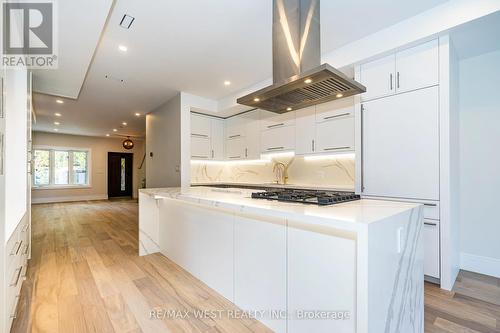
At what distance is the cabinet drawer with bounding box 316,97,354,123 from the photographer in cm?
303

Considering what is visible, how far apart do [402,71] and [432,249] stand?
1.80 meters

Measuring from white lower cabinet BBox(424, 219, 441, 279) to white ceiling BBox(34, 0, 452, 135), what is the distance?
2.02 meters

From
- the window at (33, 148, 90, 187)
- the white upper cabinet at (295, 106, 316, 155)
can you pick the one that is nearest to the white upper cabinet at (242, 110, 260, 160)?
the white upper cabinet at (295, 106, 316, 155)

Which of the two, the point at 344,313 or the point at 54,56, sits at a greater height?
the point at 54,56

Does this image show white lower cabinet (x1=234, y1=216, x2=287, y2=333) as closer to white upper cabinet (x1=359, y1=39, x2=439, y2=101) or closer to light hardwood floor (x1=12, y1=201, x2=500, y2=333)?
light hardwood floor (x1=12, y1=201, x2=500, y2=333)

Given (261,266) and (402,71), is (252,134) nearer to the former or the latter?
(402,71)

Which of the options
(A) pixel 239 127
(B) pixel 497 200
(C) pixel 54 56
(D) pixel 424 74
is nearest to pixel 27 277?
(C) pixel 54 56

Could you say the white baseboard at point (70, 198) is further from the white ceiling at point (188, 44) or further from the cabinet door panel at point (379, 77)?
the cabinet door panel at point (379, 77)

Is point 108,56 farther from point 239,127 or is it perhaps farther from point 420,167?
point 420,167

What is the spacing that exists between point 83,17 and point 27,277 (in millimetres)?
2654

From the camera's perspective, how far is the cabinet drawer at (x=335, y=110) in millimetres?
3031

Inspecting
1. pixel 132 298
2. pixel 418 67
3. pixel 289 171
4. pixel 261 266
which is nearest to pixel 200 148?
pixel 289 171

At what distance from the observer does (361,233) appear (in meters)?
0.99

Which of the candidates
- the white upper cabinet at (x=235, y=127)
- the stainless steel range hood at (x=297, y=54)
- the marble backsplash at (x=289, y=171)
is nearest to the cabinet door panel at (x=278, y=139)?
the marble backsplash at (x=289, y=171)
